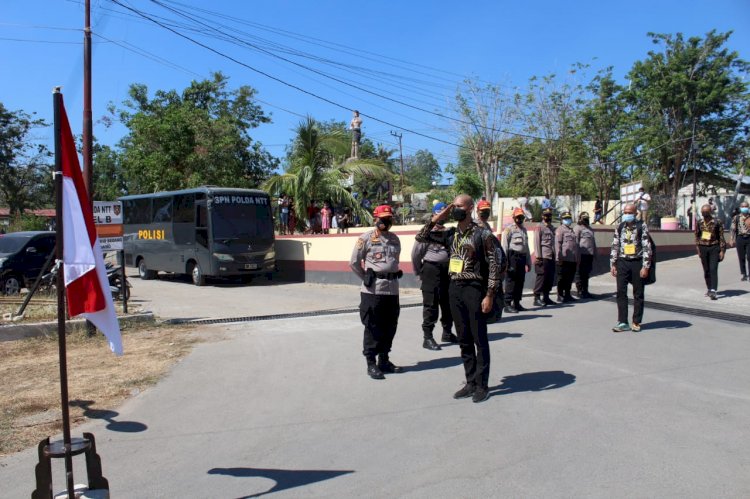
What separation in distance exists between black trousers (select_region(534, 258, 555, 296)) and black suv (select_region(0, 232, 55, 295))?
12.3 metres

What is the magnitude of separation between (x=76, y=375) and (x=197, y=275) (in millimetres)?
12021

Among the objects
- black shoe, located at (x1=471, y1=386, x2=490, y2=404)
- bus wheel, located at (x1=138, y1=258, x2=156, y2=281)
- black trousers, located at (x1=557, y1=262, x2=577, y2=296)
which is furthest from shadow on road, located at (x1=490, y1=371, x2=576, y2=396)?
bus wheel, located at (x1=138, y1=258, x2=156, y2=281)

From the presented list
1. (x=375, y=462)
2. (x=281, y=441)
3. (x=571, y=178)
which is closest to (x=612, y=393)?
(x=375, y=462)

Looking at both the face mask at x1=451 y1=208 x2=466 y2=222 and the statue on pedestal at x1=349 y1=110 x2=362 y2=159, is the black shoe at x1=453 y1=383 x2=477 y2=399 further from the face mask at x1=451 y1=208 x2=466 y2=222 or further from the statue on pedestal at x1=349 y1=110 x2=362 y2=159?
the statue on pedestal at x1=349 y1=110 x2=362 y2=159

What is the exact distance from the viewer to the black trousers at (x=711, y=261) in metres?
11.0

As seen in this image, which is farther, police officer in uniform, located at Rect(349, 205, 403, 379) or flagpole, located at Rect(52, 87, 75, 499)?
police officer in uniform, located at Rect(349, 205, 403, 379)

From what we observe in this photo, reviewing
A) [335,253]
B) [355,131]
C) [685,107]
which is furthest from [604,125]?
[335,253]

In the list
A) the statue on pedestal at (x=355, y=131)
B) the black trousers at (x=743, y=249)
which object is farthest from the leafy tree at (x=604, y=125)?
the black trousers at (x=743, y=249)

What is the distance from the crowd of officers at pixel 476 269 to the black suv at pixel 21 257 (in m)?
12.0

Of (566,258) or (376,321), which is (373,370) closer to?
(376,321)

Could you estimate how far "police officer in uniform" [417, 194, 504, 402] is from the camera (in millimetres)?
5512

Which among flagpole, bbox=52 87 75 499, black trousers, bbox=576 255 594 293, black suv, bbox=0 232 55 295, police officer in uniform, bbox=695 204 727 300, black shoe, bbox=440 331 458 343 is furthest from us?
black suv, bbox=0 232 55 295

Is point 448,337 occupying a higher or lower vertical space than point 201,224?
lower

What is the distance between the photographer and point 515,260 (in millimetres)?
10367
